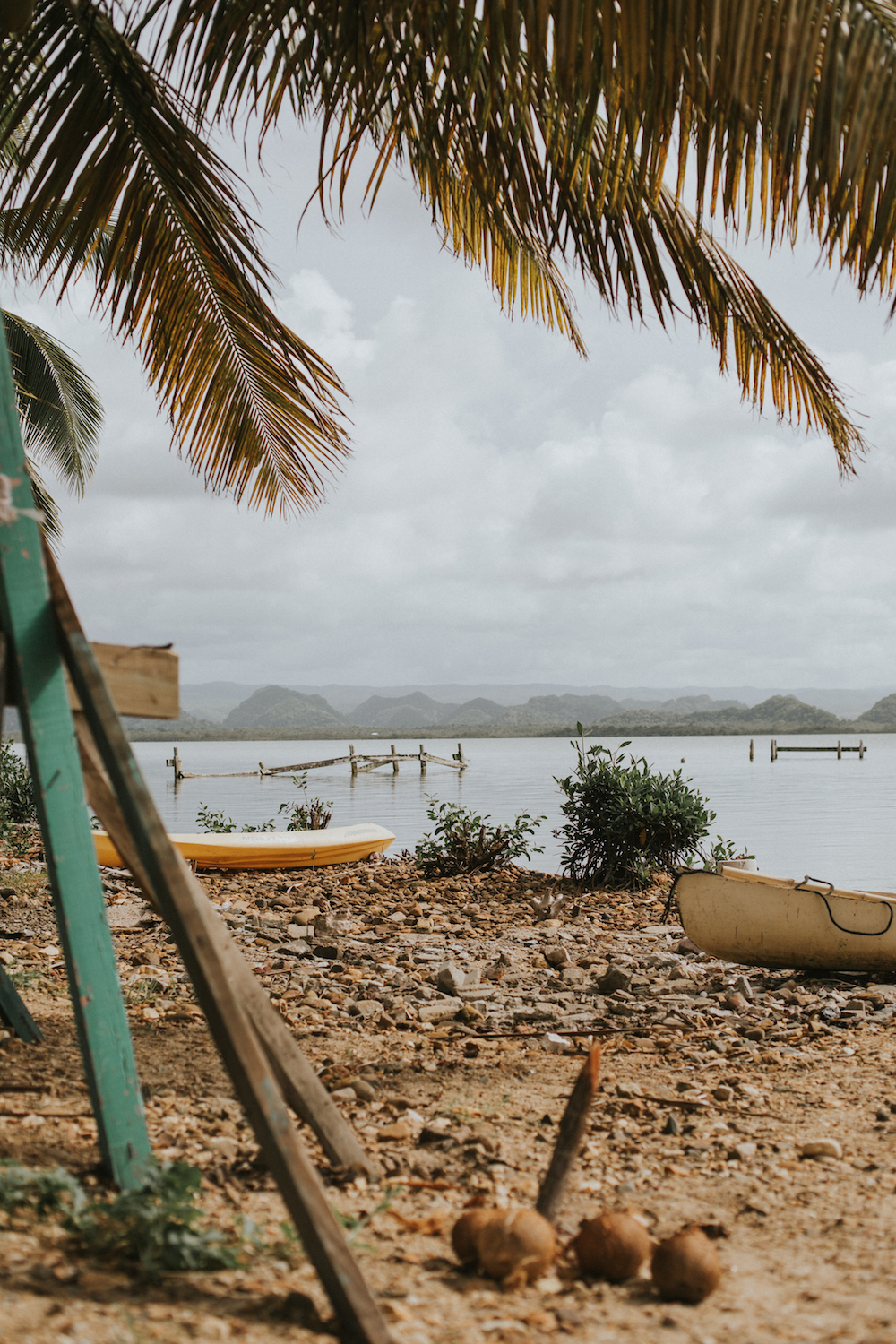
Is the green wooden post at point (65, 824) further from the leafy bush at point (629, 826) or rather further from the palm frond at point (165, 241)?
the leafy bush at point (629, 826)

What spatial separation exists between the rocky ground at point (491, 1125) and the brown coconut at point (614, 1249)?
0.04 meters

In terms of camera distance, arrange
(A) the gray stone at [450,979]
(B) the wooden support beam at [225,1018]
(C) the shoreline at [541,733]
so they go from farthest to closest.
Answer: (C) the shoreline at [541,733]
(A) the gray stone at [450,979]
(B) the wooden support beam at [225,1018]

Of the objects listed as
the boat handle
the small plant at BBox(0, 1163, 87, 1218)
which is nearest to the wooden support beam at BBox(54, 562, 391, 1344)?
the small plant at BBox(0, 1163, 87, 1218)

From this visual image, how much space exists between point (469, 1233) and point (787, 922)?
465 centimetres

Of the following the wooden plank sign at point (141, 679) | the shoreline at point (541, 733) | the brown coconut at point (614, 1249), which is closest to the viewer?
the brown coconut at point (614, 1249)

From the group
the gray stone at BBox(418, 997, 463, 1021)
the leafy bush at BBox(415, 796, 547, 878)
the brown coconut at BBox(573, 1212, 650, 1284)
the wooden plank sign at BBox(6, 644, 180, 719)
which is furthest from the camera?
the leafy bush at BBox(415, 796, 547, 878)

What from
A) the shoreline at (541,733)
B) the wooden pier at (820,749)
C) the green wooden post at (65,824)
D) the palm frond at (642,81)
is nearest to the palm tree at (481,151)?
the palm frond at (642,81)

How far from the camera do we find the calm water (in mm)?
13195

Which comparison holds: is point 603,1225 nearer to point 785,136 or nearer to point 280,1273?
point 280,1273

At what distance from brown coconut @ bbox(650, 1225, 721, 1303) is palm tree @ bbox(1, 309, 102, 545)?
1103 centimetres

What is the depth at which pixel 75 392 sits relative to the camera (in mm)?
12758

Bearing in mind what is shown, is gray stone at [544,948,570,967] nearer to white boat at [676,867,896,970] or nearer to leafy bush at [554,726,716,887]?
white boat at [676,867,896,970]

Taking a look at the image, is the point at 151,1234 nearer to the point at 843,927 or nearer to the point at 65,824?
the point at 65,824

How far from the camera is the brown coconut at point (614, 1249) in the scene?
2242 millimetres
